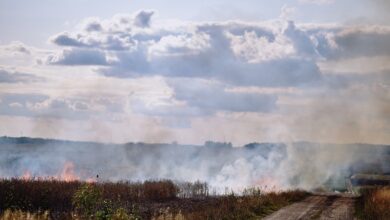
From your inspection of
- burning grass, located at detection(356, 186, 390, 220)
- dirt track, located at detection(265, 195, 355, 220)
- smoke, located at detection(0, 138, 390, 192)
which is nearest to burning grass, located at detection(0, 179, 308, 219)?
dirt track, located at detection(265, 195, 355, 220)

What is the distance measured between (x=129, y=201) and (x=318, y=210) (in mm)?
14838

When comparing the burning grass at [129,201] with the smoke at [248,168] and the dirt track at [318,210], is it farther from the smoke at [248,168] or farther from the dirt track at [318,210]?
the smoke at [248,168]

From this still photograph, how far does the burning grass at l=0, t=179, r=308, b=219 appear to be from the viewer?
101ft

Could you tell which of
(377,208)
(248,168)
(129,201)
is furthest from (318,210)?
(248,168)

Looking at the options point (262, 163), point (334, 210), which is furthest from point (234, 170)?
point (334, 210)

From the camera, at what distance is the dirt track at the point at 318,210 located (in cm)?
3482

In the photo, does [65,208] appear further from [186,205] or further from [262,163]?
[262,163]

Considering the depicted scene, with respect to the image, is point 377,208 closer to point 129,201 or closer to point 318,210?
point 318,210

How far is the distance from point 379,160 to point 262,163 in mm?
56367

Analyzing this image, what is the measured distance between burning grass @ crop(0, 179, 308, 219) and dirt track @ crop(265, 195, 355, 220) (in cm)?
109

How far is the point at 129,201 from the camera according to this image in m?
44.3

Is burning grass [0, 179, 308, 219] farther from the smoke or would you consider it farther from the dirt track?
the smoke

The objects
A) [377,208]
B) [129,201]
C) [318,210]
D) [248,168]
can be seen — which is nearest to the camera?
[377,208]

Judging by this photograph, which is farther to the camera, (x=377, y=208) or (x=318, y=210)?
(x=318, y=210)
